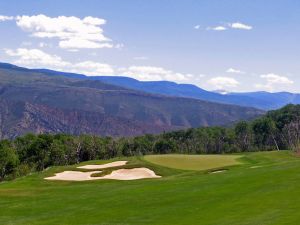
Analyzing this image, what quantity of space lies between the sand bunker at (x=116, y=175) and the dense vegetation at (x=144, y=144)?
5164 cm

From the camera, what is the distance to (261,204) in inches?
1188

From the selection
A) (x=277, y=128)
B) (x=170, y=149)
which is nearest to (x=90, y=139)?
(x=170, y=149)

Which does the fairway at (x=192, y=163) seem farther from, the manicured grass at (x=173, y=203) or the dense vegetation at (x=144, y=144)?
the dense vegetation at (x=144, y=144)

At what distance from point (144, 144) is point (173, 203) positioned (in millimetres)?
137764

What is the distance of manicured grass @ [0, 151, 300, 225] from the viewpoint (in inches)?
1105

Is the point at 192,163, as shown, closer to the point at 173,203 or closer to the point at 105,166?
the point at 105,166

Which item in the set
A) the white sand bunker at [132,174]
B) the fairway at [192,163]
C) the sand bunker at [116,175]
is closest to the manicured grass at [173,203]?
the sand bunker at [116,175]

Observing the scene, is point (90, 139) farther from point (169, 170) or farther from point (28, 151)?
point (169, 170)

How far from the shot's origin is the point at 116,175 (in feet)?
215

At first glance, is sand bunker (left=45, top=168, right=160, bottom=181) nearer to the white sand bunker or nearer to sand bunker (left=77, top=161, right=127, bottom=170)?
the white sand bunker

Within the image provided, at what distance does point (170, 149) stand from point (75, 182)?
115917 mm

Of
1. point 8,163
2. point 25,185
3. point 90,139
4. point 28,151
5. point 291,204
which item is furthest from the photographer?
point 90,139

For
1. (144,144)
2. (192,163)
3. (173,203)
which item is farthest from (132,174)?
(144,144)

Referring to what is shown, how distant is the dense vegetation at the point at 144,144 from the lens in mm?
128750
